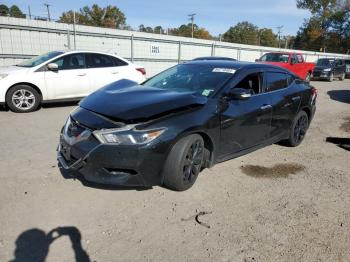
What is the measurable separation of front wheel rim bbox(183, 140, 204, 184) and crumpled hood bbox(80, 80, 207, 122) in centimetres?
51

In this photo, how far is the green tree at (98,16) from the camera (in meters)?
69.8

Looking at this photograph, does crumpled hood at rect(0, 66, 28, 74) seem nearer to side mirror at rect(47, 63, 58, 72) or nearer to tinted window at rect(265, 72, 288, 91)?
side mirror at rect(47, 63, 58, 72)

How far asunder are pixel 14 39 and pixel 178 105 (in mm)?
11553

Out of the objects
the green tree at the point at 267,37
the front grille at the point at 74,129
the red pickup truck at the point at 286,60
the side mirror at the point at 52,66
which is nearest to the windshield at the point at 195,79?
the front grille at the point at 74,129

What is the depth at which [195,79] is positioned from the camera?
189 inches

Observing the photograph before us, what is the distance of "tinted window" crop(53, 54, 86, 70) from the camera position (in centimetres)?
889

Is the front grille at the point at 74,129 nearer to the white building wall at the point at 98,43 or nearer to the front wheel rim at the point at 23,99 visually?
the front wheel rim at the point at 23,99

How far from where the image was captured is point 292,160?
5.56m

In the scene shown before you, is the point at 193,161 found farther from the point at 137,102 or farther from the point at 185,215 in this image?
the point at 137,102

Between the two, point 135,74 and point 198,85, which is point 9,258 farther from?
point 135,74

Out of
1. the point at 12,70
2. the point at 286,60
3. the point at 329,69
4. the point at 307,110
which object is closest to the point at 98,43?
the point at 12,70

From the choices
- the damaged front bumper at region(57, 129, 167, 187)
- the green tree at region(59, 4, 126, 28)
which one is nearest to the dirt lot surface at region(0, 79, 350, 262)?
the damaged front bumper at region(57, 129, 167, 187)

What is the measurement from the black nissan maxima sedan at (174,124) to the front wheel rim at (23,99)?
4.47m

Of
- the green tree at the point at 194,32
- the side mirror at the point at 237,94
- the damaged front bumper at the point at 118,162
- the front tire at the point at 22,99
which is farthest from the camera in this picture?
the green tree at the point at 194,32
